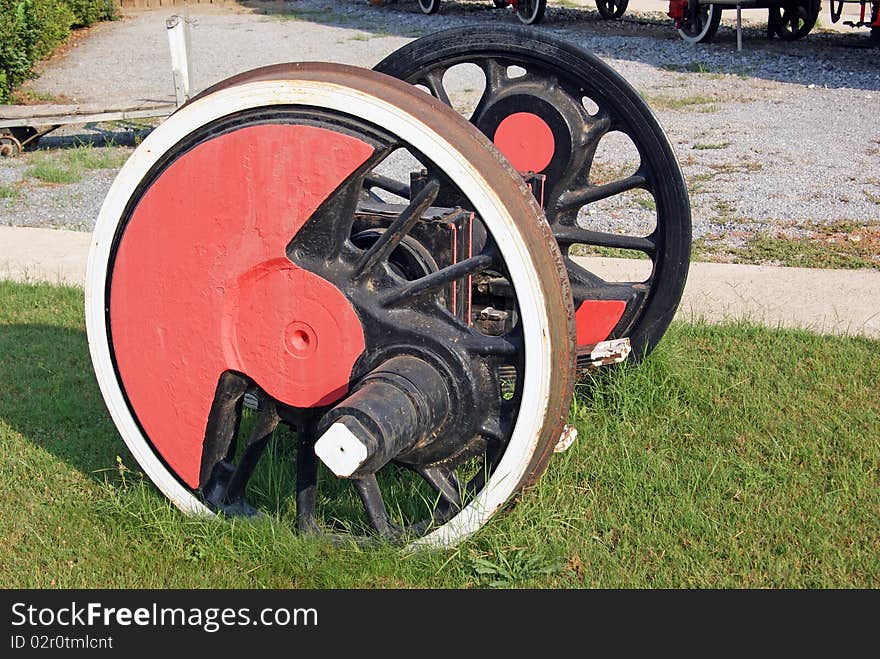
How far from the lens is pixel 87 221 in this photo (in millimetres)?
7383

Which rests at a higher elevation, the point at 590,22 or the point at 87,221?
the point at 590,22

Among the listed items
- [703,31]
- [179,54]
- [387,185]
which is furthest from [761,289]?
[703,31]

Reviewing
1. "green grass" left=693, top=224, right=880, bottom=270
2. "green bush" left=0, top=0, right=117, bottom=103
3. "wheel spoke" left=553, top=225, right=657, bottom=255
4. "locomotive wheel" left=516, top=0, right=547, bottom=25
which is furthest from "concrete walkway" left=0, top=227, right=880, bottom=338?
"locomotive wheel" left=516, top=0, right=547, bottom=25

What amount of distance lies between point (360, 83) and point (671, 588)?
164cm

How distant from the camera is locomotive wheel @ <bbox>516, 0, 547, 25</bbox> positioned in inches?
687

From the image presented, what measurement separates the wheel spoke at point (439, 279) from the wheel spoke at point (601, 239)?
1.27 metres

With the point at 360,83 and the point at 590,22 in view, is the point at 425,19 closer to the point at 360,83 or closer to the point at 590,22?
the point at 590,22

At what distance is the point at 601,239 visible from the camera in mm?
3924

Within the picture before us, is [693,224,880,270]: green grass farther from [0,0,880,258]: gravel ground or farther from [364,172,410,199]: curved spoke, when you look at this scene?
[364,172,410,199]: curved spoke

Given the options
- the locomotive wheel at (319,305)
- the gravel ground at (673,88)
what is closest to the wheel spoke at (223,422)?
the locomotive wheel at (319,305)

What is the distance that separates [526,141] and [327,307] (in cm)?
142

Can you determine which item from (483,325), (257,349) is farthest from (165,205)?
(483,325)

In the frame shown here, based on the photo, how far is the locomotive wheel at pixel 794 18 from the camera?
15.1 metres

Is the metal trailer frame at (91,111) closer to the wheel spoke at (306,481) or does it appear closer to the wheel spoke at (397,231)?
the wheel spoke at (306,481)
